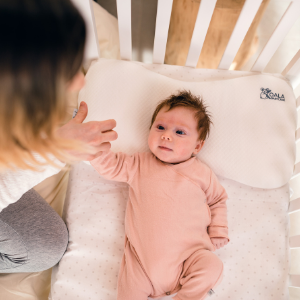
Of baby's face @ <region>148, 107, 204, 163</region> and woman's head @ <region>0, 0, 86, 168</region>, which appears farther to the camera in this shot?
baby's face @ <region>148, 107, 204, 163</region>

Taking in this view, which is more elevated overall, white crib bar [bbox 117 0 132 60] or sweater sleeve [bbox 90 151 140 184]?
white crib bar [bbox 117 0 132 60]

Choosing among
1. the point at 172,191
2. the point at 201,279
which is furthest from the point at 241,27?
the point at 201,279

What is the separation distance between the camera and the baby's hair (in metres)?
1.02

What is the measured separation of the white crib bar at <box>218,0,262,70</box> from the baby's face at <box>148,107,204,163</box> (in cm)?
35

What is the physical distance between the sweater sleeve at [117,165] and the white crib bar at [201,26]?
1.71ft

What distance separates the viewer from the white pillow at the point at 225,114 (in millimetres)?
1100

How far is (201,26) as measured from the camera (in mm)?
1015

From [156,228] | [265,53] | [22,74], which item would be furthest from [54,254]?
[265,53]

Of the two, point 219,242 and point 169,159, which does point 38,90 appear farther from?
point 219,242

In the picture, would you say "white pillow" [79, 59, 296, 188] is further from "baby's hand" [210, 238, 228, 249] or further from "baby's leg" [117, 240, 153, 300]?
"baby's leg" [117, 240, 153, 300]

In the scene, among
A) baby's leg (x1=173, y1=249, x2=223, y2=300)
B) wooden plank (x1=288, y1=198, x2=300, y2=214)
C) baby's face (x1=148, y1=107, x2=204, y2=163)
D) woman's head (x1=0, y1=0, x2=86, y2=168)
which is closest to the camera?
woman's head (x1=0, y1=0, x2=86, y2=168)

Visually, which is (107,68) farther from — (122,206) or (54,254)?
(54,254)

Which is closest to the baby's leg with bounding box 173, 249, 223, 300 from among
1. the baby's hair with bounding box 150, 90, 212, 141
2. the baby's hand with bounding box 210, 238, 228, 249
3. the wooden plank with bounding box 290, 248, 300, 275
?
the baby's hand with bounding box 210, 238, 228, 249

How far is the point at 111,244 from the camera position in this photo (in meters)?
1.04
